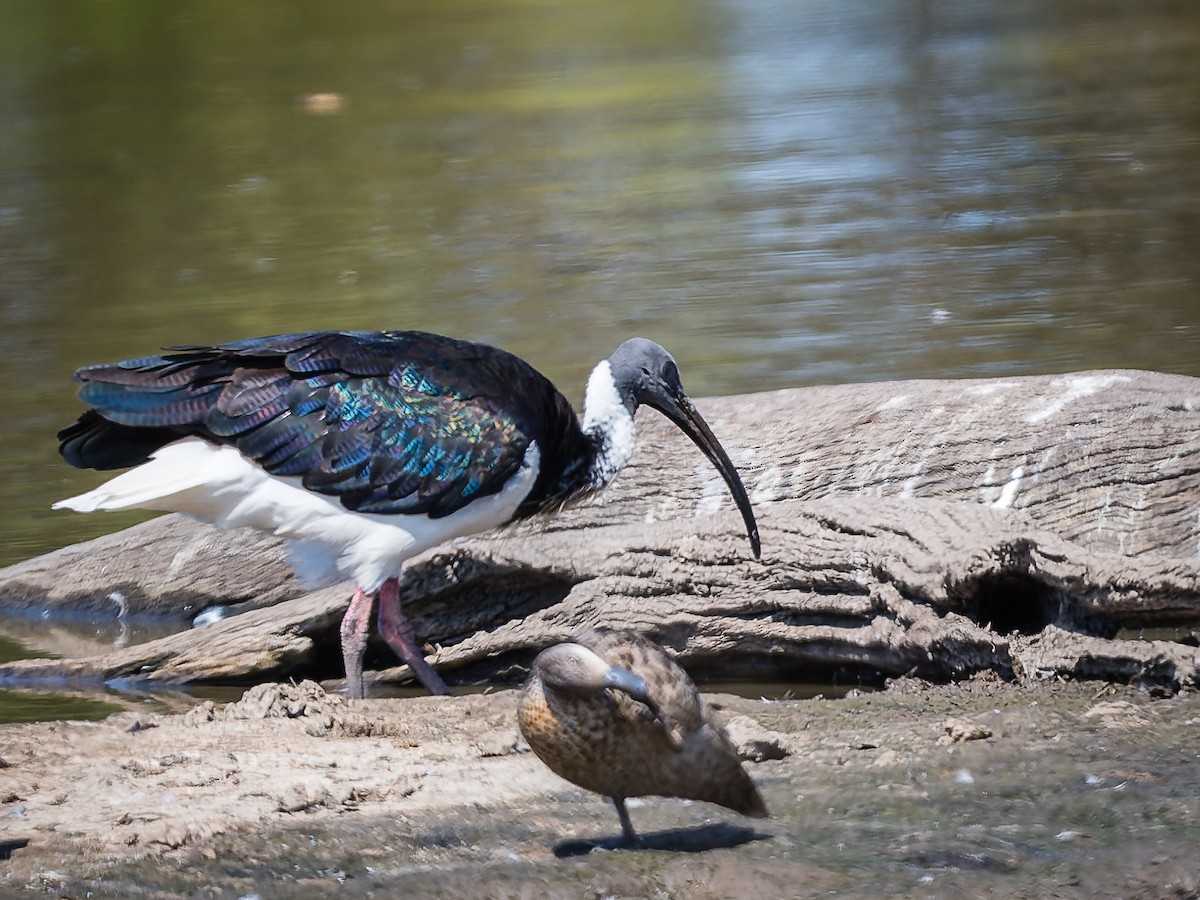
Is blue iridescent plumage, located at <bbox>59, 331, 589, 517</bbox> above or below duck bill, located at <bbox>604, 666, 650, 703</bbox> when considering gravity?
above

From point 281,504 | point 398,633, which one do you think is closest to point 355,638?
point 398,633

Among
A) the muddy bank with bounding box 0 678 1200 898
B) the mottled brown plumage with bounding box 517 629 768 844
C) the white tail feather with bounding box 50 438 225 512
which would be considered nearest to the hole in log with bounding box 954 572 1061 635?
the muddy bank with bounding box 0 678 1200 898

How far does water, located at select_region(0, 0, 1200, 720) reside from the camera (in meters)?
11.2

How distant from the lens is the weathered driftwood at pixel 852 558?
6531mm

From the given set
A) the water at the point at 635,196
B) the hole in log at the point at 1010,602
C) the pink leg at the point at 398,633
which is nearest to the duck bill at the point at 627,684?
the hole in log at the point at 1010,602

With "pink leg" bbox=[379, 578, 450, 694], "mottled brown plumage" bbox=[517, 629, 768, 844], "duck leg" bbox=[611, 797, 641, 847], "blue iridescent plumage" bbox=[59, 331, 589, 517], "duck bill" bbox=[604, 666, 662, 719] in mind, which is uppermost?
"blue iridescent plumage" bbox=[59, 331, 589, 517]

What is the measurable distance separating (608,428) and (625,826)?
2.41m

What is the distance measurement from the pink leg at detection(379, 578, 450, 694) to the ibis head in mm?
1118

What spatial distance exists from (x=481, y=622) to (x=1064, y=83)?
12732 mm

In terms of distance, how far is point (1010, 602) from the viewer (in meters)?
6.84

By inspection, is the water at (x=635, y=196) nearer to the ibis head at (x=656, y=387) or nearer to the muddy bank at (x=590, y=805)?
the ibis head at (x=656, y=387)

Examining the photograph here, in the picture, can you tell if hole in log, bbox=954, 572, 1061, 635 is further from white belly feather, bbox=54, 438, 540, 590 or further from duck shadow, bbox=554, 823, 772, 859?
duck shadow, bbox=554, 823, 772, 859

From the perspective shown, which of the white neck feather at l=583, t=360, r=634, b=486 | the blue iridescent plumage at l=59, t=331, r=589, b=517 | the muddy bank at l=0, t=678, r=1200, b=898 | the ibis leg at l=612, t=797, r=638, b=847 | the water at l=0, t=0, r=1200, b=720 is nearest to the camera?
the muddy bank at l=0, t=678, r=1200, b=898

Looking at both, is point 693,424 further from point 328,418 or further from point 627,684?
point 627,684
